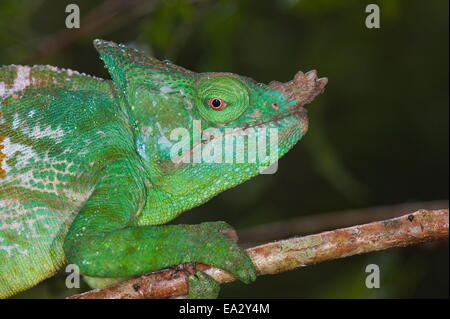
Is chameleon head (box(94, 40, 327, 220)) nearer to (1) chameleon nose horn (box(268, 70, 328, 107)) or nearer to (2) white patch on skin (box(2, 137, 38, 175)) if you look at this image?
(1) chameleon nose horn (box(268, 70, 328, 107))

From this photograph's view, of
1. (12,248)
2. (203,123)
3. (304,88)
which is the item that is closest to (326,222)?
(304,88)

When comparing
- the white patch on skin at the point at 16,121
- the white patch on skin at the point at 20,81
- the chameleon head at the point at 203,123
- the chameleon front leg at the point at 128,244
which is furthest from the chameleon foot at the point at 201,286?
the white patch on skin at the point at 20,81

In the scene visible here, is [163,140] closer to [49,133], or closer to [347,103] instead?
[49,133]

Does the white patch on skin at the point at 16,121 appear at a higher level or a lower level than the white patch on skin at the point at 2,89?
lower

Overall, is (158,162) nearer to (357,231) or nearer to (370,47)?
(357,231)

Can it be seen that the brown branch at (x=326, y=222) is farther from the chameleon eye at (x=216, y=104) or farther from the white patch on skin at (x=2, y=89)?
the white patch on skin at (x=2, y=89)

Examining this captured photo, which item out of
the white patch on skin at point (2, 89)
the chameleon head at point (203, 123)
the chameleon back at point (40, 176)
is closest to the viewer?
the chameleon back at point (40, 176)

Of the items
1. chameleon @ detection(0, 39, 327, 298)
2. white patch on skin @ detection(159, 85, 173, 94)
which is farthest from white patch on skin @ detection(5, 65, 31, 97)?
white patch on skin @ detection(159, 85, 173, 94)
